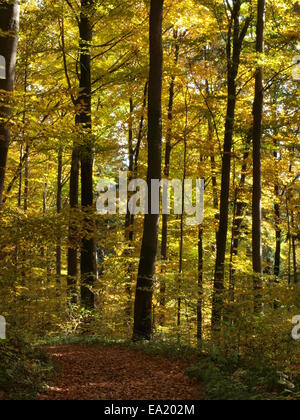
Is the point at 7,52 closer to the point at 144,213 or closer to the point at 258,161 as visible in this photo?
the point at 144,213

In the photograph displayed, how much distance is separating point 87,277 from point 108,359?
15.2 ft

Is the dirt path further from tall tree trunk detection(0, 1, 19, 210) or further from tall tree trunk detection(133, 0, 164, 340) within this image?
tall tree trunk detection(0, 1, 19, 210)

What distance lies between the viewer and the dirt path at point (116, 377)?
20.7 feet

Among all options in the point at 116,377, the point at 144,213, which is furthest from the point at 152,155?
the point at 116,377

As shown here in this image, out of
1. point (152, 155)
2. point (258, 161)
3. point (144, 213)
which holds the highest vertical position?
point (258, 161)

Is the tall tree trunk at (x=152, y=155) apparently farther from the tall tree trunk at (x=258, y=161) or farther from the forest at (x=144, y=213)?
the tall tree trunk at (x=258, y=161)

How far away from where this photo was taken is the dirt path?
249 inches

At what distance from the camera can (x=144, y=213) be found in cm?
1215

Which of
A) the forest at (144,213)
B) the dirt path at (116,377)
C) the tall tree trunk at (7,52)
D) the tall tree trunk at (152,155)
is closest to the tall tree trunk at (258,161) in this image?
the forest at (144,213)

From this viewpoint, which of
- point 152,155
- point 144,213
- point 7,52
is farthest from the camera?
point 144,213

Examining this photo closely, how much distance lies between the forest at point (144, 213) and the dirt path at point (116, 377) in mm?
44

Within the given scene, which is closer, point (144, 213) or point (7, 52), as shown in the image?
point (7, 52)

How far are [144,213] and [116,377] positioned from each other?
5534mm
